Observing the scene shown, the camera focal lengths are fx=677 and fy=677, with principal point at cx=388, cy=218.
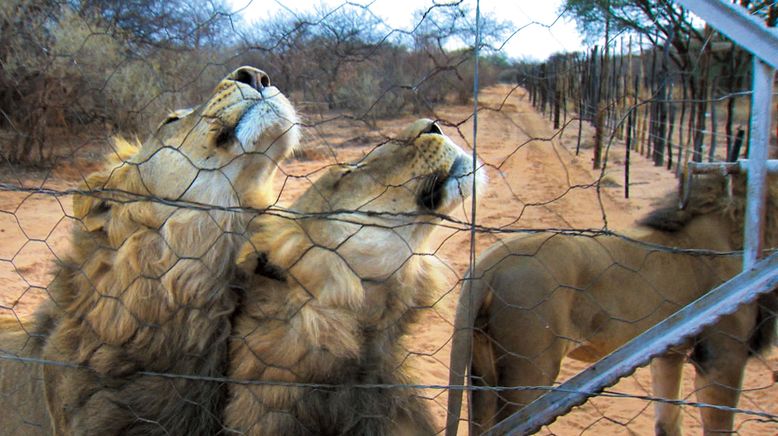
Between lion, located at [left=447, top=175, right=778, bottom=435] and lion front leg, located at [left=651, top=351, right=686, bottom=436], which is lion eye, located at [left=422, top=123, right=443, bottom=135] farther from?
lion front leg, located at [left=651, top=351, right=686, bottom=436]

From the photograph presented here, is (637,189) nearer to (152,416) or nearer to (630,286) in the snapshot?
(630,286)

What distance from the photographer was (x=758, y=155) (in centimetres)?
144

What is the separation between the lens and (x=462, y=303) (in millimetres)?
2811

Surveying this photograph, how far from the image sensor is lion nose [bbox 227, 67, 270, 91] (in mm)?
2219

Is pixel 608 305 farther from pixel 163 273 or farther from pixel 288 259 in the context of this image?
pixel 163 273

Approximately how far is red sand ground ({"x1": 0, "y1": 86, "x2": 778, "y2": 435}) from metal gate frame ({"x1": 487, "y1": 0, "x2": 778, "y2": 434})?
1.02 ft

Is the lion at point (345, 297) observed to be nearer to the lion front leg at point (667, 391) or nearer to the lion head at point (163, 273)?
the lion head at point (163, 273)

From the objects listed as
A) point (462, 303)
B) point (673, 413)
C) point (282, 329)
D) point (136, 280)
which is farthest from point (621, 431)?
point (136, 280)

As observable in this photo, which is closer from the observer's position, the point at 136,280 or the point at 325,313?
the point at 325,313

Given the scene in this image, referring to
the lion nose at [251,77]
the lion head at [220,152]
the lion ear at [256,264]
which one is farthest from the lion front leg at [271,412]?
the lion nose at [251,77]

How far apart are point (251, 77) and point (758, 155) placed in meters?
1.50

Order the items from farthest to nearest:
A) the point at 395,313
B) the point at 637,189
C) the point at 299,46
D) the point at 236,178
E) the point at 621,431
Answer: the point at 637,189
the point at 621,431
the point at 236,178
the point at 395,313
the point at 299,46

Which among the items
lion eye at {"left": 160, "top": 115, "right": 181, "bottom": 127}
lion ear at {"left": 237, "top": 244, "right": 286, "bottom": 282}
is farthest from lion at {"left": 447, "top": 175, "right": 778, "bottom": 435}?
lion eye at {"left": 160, "top": 115, "right": 181, "bottom": 127}

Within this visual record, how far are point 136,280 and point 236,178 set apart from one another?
1.49 ft
